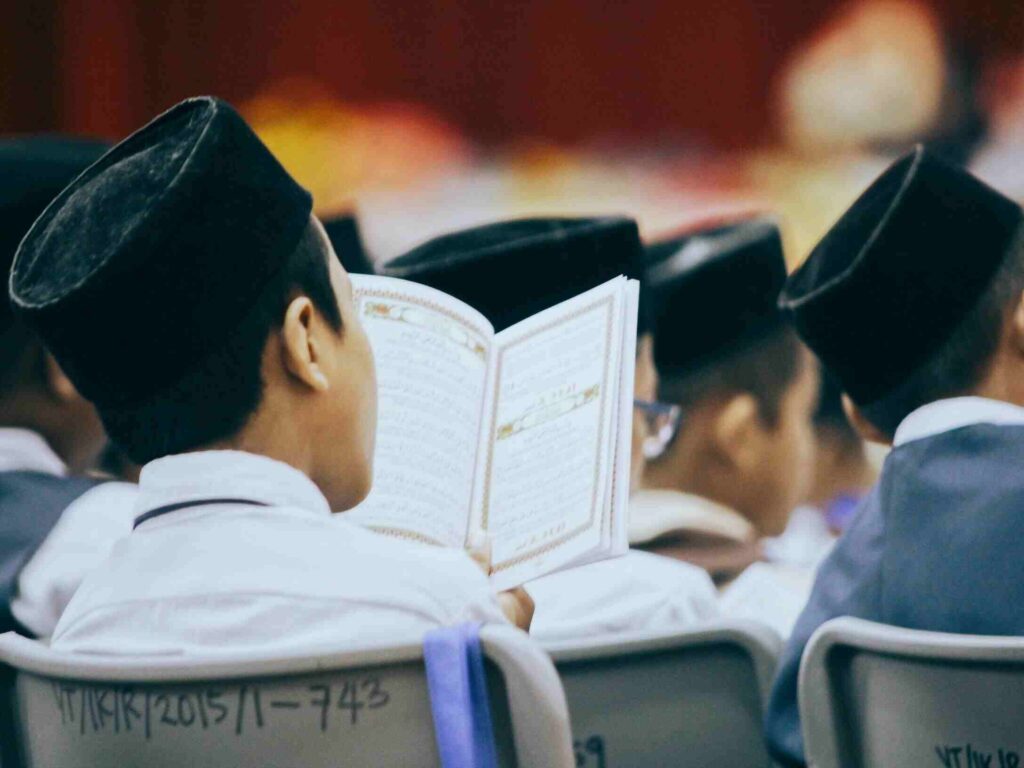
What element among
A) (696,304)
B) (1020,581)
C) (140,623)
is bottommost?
(696,304)

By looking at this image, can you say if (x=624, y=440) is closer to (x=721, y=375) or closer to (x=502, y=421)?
(x=502, y=421)

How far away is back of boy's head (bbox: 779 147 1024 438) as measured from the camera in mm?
1373

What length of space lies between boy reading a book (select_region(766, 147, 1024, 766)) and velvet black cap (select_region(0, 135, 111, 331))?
0.89 meters

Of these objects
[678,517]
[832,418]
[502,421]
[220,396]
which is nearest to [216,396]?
[220,396]

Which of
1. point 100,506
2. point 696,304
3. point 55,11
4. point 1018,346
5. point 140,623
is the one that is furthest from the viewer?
point 55,11

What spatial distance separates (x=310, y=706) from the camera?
2.58 ft

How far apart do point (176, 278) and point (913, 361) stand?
31.0 inches

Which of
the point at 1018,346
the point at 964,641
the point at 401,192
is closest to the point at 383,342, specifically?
the point at 964,641

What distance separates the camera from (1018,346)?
1389mm

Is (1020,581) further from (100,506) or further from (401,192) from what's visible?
(401,192)

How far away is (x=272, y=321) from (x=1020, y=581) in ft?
2.13

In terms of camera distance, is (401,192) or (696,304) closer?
(696,304)

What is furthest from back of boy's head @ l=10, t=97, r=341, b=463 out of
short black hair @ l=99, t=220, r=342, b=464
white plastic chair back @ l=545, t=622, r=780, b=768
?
white plastic chair back @ l=545, t=622, r=780, b=768

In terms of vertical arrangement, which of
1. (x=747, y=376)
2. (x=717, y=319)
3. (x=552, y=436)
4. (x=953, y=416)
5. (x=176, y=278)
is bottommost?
(x=747, y=376)
